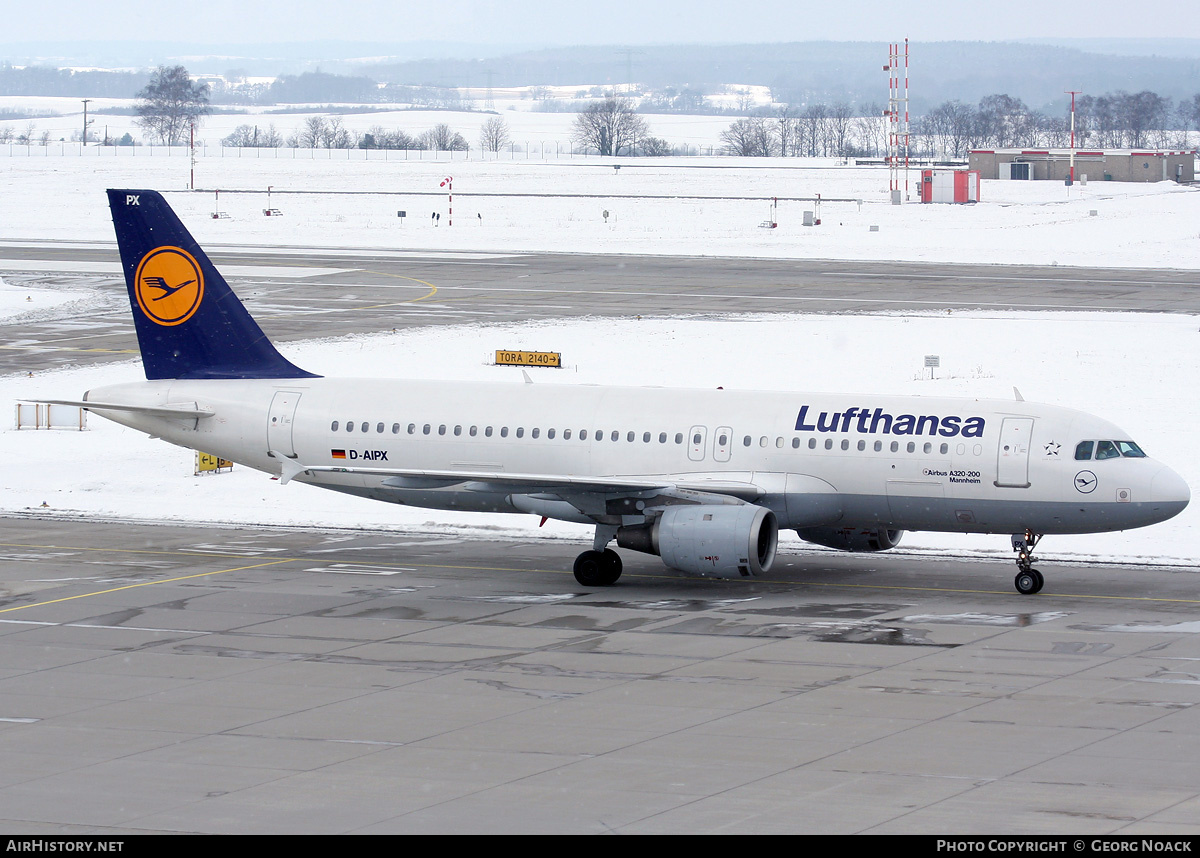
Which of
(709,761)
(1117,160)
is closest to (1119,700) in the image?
(709,761)

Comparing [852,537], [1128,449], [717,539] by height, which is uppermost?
[1128,449]

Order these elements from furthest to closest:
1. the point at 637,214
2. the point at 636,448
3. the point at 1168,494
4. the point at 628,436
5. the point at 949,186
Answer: the point at 949,186
the point at 637,214
the point at 628,436
the point at 636,448
the point at 1168,494

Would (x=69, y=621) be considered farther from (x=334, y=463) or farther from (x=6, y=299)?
(x=6, y=299)

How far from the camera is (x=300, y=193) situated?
14800 centimetres

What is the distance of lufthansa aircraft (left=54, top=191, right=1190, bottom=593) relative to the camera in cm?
3077

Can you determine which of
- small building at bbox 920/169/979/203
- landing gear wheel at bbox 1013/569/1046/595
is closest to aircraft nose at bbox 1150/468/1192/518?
landing gear wheel at bbox 1013/569/1046/595

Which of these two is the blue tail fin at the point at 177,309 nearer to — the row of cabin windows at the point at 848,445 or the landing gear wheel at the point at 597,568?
the landing gear wheel at the point at 597,568

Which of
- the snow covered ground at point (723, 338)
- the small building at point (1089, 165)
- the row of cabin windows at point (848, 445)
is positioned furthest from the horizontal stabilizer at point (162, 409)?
the small building at point (1089, 165)

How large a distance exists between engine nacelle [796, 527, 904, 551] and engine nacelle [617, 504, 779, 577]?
8.56 ft

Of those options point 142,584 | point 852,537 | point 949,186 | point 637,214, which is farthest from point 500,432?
point 949,186

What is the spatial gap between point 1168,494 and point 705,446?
931 cm

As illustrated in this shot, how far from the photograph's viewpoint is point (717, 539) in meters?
30.0

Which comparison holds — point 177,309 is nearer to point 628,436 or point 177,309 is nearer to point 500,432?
point 500,432

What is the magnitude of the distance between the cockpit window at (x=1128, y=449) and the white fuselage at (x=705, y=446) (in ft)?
0.94
